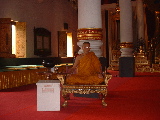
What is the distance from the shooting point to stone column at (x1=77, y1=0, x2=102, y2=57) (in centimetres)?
521

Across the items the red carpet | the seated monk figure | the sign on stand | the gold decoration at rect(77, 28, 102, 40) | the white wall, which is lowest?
the red carpet

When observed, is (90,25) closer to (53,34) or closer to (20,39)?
(20,39)

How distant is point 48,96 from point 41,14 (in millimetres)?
10140

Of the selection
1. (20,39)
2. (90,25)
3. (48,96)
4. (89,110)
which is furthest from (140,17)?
(48,96)

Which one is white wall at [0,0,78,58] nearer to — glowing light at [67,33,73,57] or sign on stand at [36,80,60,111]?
glowing light at [67,33,73,57]

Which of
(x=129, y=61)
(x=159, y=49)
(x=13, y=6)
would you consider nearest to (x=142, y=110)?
(x=129, y=61)

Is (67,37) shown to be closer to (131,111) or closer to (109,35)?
(109,35)

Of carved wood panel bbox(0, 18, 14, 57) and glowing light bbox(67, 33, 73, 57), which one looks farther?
glowing light bbox(67, 33, 73, 57)

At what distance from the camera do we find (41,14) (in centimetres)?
1327

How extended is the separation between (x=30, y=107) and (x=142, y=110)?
1709 mm

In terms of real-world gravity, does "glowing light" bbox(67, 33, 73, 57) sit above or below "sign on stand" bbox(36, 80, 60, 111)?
above

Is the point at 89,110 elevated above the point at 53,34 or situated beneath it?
situated beneath

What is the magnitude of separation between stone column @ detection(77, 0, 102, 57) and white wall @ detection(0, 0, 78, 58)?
6.41 m

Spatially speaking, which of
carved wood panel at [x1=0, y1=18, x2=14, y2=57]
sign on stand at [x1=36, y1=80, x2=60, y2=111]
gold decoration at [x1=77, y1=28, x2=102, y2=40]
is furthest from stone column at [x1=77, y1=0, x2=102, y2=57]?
carved wood panel at [x1=0, y1=18, x2=14, y2=57]
